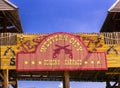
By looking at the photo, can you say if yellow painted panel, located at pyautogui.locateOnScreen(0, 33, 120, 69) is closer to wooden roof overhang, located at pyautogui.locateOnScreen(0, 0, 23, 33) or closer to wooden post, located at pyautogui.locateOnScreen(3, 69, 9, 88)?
wooden post, located at pyautogui.locateOnScreen(3, 69, 9, 88)

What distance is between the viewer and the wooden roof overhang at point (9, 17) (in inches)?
1164

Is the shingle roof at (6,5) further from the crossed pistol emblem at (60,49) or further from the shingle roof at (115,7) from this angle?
the shingle roof at (115,7)

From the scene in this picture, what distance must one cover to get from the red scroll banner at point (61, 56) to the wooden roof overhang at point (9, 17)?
436cm

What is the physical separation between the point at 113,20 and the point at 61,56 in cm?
778

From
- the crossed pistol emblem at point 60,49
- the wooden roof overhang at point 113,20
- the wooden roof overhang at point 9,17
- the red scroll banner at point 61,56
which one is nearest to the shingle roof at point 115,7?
the wooden roof overhang at point 113,20

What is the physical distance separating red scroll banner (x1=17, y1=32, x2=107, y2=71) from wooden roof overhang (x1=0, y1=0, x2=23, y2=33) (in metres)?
4.36

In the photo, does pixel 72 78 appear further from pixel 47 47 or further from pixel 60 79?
pixel 47 47

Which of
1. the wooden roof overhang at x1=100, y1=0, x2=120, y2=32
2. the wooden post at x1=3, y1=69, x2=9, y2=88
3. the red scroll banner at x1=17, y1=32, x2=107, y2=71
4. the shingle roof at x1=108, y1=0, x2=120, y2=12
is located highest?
the shingle roof at x1=108, y1=0, x2=120, y2=12

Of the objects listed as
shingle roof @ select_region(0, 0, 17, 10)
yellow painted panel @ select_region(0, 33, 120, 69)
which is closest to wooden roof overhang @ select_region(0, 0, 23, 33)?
shingle roof @ select_region(0, 0, 17, 10)

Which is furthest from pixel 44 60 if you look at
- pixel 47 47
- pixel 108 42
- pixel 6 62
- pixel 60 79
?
pixel 60 79

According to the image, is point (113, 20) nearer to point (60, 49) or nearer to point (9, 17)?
point (60, 49)

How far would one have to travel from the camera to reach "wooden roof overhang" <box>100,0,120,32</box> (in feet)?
98.2

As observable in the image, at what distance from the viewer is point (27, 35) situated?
27.8m

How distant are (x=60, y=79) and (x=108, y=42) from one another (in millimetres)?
7756
